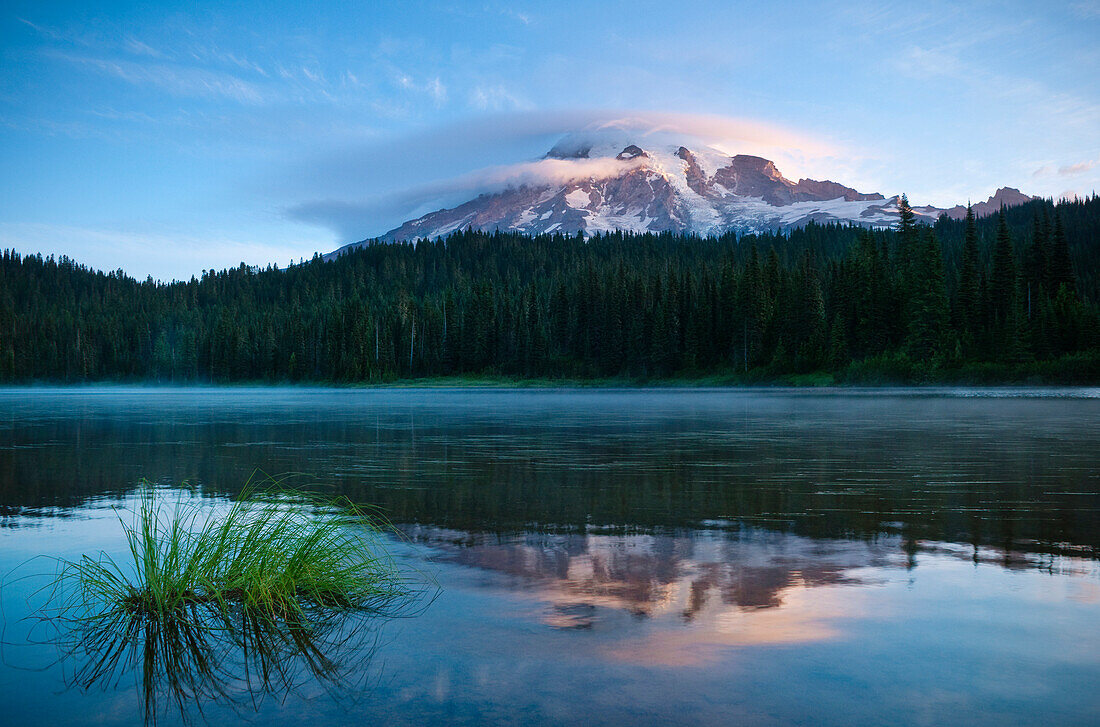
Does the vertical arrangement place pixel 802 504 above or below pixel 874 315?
below

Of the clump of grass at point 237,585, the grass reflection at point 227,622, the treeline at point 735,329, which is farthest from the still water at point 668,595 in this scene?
the treeline at point 735,329

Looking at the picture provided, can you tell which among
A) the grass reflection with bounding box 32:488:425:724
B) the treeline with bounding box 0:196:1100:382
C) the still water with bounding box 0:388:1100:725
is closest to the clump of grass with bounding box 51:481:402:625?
the grass reflection with bounding box 32:488:425:724

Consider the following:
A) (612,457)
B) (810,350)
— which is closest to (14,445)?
(612,457)

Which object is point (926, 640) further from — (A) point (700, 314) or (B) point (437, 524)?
(A) point (700, 314)

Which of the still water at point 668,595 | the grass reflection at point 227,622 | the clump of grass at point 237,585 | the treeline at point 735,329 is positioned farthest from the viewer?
the treeline at point 735,329

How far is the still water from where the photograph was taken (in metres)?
5.51

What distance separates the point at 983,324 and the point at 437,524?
4438 inches

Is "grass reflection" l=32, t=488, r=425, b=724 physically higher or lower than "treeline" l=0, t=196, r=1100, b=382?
lower

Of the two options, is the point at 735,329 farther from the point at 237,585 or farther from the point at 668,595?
the point at 237,585

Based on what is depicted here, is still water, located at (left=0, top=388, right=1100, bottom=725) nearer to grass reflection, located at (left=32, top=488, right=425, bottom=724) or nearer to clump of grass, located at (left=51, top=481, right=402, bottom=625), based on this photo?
grass reflection, located at (left=32, top=488, right=425, bottom=724)

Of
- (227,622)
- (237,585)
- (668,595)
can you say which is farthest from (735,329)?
(227,622)

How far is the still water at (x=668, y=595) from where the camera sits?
5.51 metres

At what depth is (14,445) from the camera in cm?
2628

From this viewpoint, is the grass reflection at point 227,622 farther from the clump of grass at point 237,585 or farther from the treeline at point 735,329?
the treeline at point 735,329
